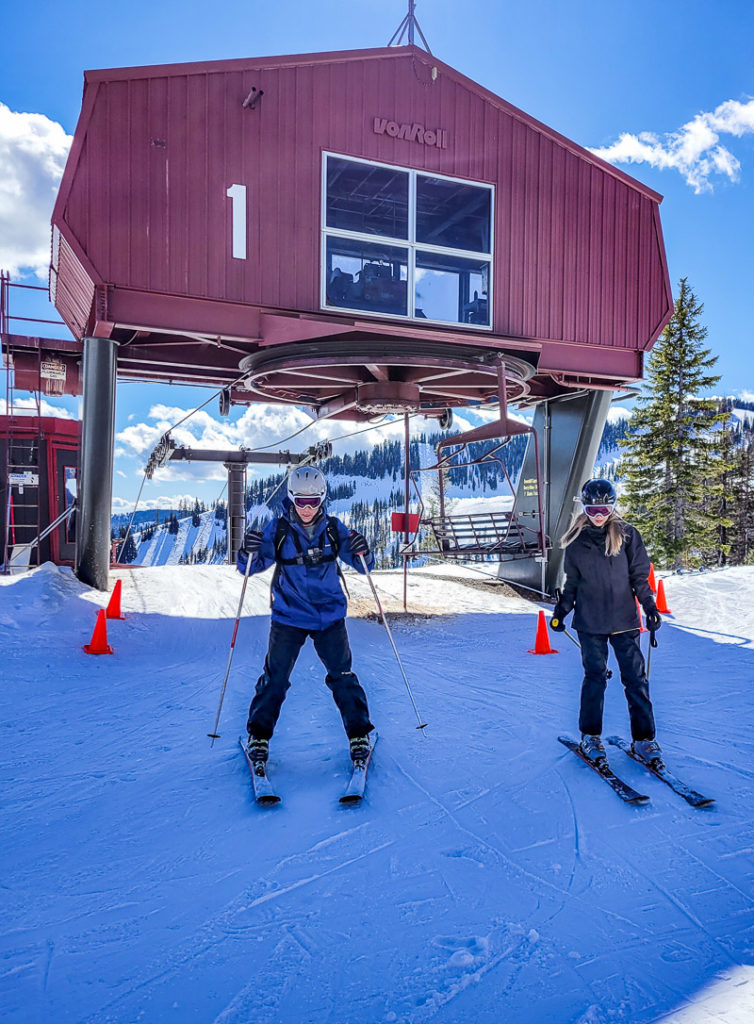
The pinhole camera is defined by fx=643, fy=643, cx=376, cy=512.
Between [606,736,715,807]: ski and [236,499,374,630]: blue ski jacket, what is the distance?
2331 mm

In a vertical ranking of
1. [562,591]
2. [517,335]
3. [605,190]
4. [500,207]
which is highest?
[605,190]

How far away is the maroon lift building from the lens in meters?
9.01

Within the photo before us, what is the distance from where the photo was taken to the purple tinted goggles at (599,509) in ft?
14.9

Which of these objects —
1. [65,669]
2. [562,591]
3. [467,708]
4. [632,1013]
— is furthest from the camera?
[65,669]

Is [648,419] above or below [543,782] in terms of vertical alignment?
above

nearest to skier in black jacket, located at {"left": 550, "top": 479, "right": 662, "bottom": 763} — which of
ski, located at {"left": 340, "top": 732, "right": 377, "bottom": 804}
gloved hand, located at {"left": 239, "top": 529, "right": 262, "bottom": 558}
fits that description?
ski, located at {"left": 340, "top": 732, "right": 377, "bottom": 804}

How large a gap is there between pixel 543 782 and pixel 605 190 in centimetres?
1130

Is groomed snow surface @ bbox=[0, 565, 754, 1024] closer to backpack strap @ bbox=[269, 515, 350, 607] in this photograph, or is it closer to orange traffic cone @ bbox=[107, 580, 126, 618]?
backpack strap @ bbox=[269, 515, 350, 607]

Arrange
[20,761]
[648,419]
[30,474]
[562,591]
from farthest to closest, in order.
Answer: [648,419] < [30,474] < [562,591] < [20,761]

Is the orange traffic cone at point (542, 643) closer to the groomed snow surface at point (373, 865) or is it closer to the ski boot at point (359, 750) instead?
the groomed snow surface at point (373, 865)

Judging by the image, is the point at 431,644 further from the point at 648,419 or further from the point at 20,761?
the point at 648,419

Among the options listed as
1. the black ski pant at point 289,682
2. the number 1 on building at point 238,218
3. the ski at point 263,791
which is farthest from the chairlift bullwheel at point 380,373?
the ski at point 263,791

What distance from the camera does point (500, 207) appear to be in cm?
1088

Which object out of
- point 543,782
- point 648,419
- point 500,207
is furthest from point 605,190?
point 648,419
